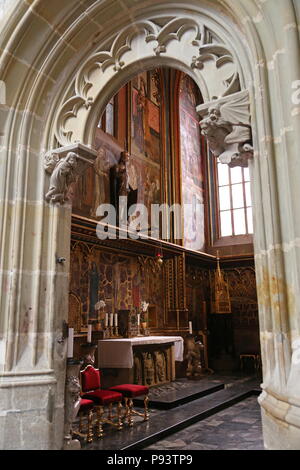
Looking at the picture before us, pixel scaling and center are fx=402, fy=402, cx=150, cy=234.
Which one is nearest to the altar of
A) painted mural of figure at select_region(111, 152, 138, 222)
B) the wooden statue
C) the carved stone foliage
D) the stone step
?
the wooden statue

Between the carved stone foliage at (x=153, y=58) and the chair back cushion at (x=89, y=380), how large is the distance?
3.25 meters

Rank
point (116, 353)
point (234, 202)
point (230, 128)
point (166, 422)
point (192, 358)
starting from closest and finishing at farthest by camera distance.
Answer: point (230, 128) < point (166, 422) < point (116, 353) < point (192, 358) < point (234, 202)

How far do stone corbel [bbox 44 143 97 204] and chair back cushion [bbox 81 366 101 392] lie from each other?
105 inches

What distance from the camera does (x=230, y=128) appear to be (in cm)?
310

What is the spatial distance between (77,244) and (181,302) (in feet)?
13.0

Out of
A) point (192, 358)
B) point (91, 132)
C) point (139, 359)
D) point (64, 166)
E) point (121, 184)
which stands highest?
point (121, 184)

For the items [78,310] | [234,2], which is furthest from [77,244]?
[234,2]

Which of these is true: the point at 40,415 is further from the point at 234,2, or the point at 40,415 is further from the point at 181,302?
the point at 181,302

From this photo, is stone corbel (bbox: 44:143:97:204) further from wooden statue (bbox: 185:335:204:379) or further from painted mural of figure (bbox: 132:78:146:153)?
wooden statue (bbox: 185:335:204:379)

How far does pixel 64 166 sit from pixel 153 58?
1406 millimetres

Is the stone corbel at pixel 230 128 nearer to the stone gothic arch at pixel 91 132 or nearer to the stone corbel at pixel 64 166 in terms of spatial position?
the stone gothic arch at pixel 91 132

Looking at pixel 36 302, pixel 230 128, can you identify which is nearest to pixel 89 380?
pixel 36 302

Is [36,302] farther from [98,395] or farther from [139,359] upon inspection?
[139,359]

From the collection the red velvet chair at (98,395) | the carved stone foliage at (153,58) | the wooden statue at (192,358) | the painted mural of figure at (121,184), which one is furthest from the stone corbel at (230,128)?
the wooden statue at (192,358)
